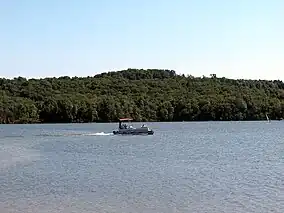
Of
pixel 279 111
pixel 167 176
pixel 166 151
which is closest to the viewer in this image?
pixel 167 176

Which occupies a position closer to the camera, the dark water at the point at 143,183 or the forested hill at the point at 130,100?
the dark water at the point at 143,183

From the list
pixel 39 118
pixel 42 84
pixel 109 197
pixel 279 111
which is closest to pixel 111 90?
Answer: pixel 42 84

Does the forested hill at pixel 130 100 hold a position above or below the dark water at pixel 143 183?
above

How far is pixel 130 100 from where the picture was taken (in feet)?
498

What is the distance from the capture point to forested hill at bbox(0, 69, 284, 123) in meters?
142

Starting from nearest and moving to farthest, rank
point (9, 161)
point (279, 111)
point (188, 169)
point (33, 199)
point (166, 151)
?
point (33, 199), point (188, 169), point (9, 161), point (166, 151), point (279, 111)

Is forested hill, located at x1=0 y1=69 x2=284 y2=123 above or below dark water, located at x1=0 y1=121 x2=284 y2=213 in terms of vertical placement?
above

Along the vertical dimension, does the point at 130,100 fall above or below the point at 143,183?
above

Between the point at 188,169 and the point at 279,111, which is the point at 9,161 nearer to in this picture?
the point at 188,169

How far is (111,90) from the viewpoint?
6604 inches

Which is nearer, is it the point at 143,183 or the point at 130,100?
the point at 143,183

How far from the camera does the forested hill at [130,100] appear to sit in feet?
466

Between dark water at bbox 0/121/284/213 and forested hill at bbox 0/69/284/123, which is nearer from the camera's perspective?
dark water at bbox 0/121/284/213

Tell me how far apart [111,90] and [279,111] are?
45.6 metres
